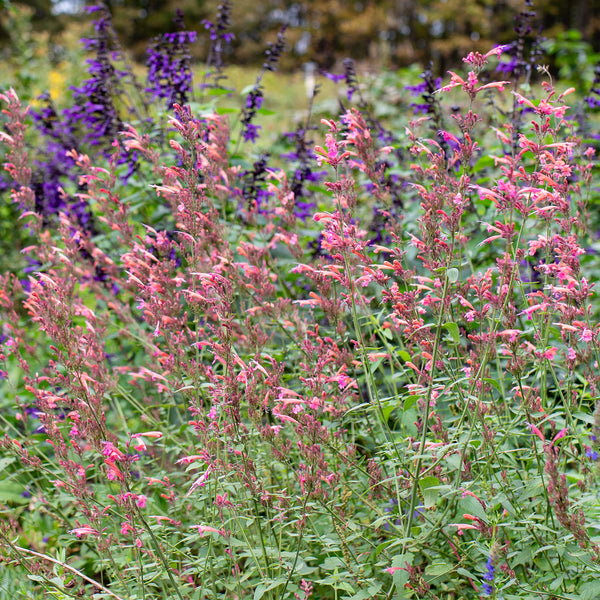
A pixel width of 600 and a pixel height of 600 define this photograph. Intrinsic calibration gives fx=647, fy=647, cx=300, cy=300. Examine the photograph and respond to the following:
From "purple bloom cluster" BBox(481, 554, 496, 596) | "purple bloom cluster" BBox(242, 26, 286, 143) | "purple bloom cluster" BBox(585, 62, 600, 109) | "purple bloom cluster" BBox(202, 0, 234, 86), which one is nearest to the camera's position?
"purple bloom cluster" BBox(481, 554, 496, 596)

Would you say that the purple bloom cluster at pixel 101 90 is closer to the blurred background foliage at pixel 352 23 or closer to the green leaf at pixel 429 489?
the green leaf at pixel 429 489

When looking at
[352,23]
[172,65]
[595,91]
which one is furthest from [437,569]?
[352,23]

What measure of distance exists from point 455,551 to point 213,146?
2.20m

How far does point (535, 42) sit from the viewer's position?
4523 mm

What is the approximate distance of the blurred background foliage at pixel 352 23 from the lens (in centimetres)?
2405

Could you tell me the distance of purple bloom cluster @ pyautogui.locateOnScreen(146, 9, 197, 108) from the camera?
14.8 ft

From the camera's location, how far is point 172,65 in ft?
15.1

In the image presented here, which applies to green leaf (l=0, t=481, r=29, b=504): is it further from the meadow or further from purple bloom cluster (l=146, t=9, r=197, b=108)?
purple bloom cluster (l=146, t=9, r=197, b=108)

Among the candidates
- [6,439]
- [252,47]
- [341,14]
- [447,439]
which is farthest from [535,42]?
[252,47]

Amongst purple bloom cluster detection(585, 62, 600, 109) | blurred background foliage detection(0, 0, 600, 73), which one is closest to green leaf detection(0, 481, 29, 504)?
purple bloom cluster detection(585, 62, 600, 109)

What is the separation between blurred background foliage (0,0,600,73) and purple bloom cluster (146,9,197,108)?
18.7 metres

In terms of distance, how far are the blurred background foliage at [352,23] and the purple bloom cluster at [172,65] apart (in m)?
18.7

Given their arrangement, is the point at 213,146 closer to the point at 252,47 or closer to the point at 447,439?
the point at 447,439

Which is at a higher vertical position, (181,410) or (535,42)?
(535,42)
